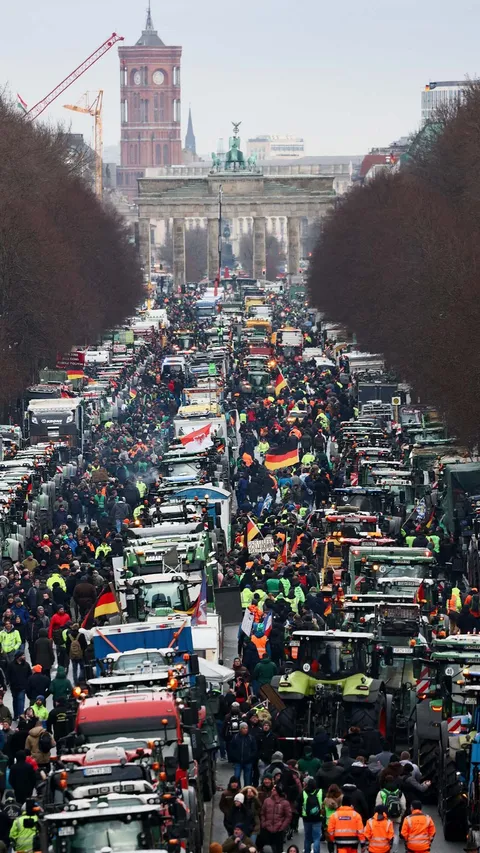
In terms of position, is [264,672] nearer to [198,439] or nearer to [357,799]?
[357,799]

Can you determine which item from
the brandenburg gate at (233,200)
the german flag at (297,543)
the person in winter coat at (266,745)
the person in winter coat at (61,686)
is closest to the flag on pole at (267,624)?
the person in winter coat at (61,686)

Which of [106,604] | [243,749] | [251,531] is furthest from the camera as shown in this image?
[251,531]

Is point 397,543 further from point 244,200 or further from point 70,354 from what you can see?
point 244,200

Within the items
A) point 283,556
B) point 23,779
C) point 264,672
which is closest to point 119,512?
point 283,556

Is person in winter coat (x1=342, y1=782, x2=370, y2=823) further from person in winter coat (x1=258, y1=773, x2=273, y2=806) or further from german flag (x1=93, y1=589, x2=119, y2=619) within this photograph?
german flag (x1=93, y1=589, x2=119, y2=619)

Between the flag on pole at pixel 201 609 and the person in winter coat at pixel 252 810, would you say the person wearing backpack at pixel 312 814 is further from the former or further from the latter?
the flag on pole at pixel 201 609

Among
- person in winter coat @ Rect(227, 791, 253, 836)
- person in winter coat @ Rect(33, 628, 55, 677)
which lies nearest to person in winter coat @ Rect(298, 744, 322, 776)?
person in winter coat @ Rect(227, 791, 253, 836)
